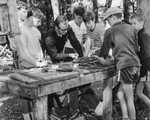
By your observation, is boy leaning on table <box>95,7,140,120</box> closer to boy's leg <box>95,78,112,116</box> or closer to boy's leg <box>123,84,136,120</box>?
boy's leg <box>123,84,136,120</box>

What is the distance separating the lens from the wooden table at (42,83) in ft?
12.2

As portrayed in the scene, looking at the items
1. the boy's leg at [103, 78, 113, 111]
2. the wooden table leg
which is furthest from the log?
the wooden table leg

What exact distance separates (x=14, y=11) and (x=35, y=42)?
5.92 metres

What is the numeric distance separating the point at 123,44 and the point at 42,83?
1.33 m

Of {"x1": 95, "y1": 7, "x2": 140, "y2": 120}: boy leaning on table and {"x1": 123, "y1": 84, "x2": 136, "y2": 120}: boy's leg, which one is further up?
{"x1": 95, "y1": 7, "x2": 140, "y2": 120}: boy leaning on table

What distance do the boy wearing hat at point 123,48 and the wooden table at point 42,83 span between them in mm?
400

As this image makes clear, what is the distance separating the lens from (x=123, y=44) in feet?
13.7

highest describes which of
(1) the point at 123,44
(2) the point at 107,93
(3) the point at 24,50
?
(1) the point at 123,44

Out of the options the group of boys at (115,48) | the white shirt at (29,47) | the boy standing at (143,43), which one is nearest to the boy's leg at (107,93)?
the group of boys at (115,48)

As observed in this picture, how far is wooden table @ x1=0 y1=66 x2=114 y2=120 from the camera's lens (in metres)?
3.71

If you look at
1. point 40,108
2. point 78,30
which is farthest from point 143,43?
point 78,30

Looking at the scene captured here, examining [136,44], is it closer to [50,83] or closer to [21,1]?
[50,83]

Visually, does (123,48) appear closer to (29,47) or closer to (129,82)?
(129,82)

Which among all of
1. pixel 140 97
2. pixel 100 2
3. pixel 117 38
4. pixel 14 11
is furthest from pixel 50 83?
pixel 100 2
